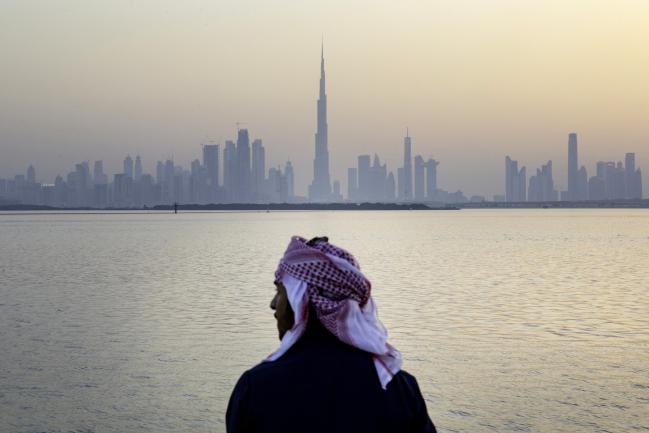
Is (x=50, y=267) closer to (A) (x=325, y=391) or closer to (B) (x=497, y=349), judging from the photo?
(B) (x=497, y=349)

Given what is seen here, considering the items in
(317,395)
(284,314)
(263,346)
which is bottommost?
(263,346)

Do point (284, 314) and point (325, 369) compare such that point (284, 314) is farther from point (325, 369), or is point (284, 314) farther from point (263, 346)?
point (263, 346)

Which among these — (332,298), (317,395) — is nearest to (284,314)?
(332,298)

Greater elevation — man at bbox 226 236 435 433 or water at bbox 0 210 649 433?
man at bbox 226 236 435 433

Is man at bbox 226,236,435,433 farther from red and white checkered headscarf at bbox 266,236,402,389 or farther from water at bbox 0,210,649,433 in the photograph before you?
water at bbox 0,210,649,433

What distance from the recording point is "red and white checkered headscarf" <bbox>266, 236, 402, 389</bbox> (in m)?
2.64

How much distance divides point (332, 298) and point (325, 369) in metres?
0.23

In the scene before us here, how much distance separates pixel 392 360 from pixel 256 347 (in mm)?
9849

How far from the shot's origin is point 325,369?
102 inches

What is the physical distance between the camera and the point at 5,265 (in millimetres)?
31859

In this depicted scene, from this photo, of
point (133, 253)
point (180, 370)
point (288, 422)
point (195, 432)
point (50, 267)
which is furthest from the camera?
point (133, 253)

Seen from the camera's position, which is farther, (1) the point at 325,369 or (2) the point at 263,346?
(2) the point at 263,346

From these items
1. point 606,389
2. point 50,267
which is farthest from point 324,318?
point 50,267

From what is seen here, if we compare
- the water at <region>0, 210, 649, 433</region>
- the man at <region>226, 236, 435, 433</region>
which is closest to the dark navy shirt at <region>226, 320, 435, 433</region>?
the man at <region>226, 236, 435, 433</region>
